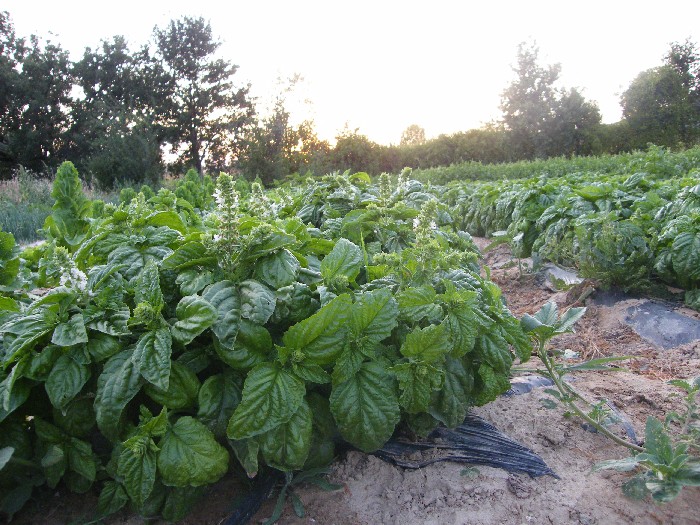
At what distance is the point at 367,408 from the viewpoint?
5.00 feet

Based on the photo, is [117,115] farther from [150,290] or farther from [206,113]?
[150,290]

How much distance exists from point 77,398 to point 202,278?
524 millimetres

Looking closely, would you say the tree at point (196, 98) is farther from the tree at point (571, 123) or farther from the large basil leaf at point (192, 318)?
the large basil leaf at point (192, 318)

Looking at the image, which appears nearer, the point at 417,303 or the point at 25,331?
the point at 25,331

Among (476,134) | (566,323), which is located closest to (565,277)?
(566,323)

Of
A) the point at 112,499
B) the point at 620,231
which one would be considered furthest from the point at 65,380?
the point at 620,231

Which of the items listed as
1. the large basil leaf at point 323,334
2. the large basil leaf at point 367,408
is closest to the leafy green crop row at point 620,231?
the large basil leaf at point 367,408

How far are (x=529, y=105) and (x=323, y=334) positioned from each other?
119 feet

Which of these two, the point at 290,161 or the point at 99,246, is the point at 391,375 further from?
the point at 290,161

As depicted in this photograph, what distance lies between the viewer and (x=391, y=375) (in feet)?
5.22

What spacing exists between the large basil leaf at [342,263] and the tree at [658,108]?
32.3 meters

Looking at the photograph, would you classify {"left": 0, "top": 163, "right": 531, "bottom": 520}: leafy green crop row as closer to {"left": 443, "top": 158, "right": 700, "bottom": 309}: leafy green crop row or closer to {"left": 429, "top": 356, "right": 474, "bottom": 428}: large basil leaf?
{"left": 429, "top": 356, "right": 474, "bottom": 428}: large basil leaf

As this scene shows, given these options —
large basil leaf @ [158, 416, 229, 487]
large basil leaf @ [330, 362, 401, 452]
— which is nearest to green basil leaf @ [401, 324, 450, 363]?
large basil leaf @ [330, 362, 401, 452]

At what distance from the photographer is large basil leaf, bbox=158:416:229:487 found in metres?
1.41
